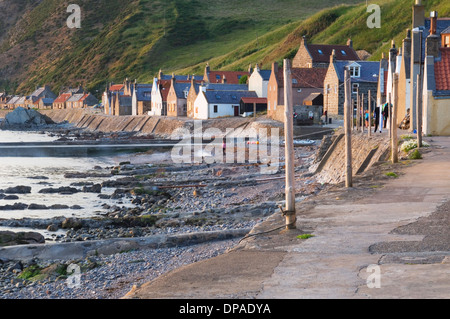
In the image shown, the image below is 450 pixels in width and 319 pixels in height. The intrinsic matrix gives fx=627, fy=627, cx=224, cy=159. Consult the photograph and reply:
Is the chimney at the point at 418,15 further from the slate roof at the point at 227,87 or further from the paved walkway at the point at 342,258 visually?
the slate roof at the point at 227,87

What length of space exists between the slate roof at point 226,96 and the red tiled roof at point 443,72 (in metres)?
53.0

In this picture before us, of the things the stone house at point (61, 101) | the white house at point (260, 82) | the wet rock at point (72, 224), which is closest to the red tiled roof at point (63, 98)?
the stone house at point (61, 101)

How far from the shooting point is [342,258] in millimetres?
10852

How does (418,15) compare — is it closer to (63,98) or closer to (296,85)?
(296,85)

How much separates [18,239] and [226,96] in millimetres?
68434

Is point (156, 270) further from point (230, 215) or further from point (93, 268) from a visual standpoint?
point (230, 215)

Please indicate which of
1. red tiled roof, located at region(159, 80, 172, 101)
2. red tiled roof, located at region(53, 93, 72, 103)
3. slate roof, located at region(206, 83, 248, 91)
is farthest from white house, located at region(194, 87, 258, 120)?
red tiled roof, located at region(53, 93, 72, 103)

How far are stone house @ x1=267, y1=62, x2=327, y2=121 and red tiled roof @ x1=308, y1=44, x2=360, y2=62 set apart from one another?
38.2ft

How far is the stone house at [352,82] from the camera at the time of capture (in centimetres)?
6844

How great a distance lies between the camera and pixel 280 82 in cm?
7575

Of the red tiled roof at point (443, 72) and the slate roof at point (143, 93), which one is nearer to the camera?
the red tiled roof at point (443, 72)

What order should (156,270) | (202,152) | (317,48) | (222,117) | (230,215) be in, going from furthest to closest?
1. (317,48)
2. (222,117)
3. (202,152)
4. (230,215)
5. (156,270)

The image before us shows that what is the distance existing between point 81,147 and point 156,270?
5136 centimetres
